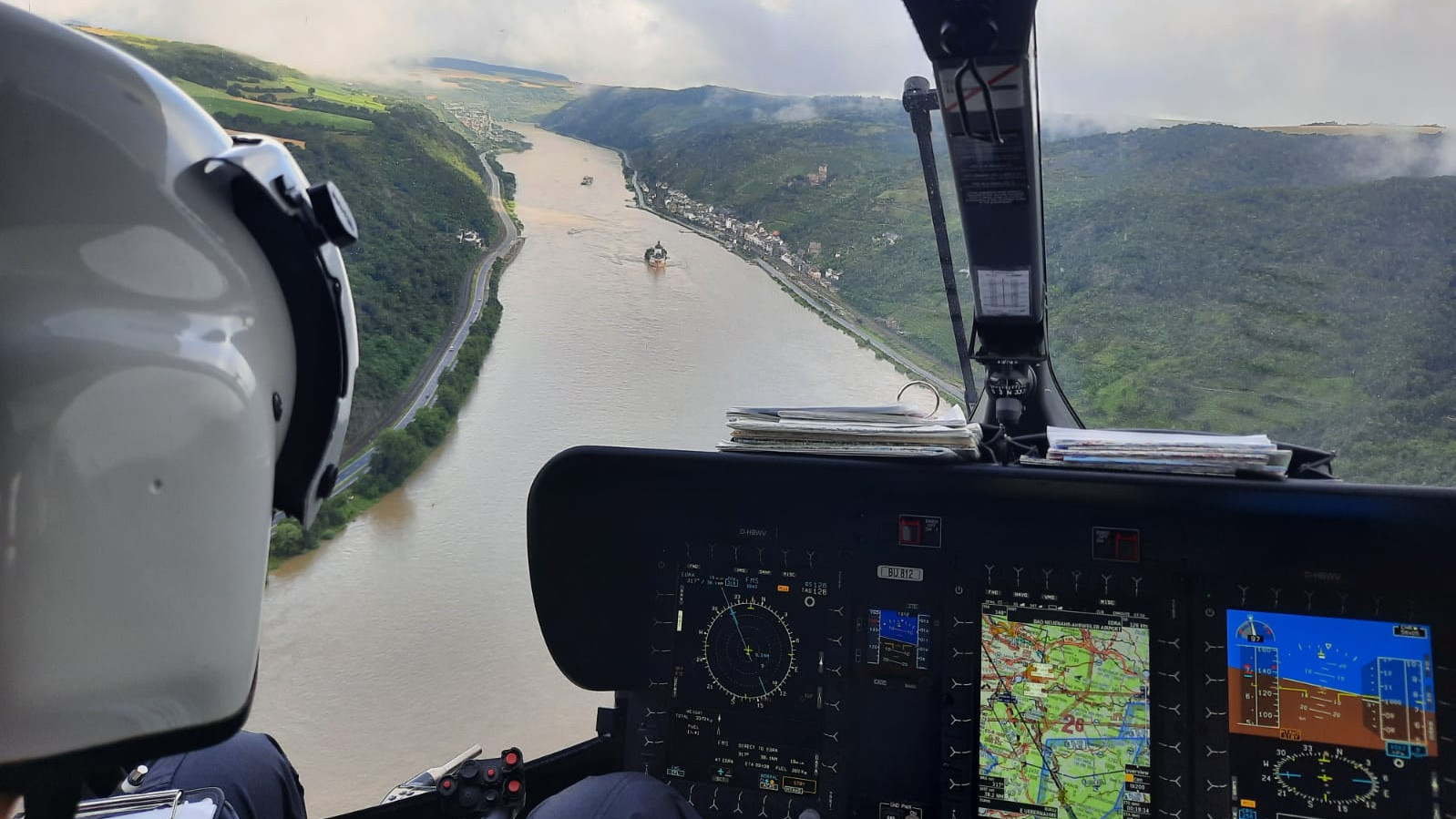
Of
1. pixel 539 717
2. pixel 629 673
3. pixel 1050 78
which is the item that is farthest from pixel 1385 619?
pixel 539 717

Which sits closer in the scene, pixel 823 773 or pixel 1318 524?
pixel 1318 524

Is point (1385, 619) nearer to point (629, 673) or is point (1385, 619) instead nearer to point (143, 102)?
point (629, 673)

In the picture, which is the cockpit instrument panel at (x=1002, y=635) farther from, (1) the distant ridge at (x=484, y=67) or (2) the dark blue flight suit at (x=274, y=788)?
(1) the distant ridge at (x=484, y=67)

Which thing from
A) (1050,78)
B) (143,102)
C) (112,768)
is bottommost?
(112,768)

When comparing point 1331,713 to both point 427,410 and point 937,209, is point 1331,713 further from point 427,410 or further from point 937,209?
point 427,410

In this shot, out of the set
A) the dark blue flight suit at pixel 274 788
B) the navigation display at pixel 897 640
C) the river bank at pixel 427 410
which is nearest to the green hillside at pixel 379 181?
the river bank at pixel 427 410

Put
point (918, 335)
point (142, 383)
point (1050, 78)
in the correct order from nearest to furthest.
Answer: point (142, 383) < point (1050, 78) < point (918, 335)

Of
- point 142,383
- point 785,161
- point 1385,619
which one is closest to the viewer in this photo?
point 142,383

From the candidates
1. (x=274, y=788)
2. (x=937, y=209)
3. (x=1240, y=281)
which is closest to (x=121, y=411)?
(x=274, y=788)
